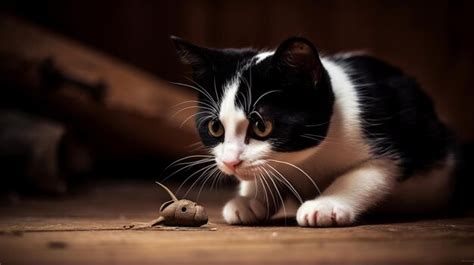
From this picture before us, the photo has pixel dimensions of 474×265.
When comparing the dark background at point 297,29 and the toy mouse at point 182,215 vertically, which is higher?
the dark background at point 297,29

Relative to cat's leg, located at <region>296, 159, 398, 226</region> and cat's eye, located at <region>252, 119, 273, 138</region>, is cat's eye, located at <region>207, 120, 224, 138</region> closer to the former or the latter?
cat's eye, located at <region>252, 119, 273, 138</region>

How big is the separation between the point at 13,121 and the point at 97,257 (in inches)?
70.7

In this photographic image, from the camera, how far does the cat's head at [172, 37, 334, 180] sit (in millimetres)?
1478

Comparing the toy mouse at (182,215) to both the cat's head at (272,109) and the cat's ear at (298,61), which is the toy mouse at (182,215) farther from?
the cat's ear at (298,61)

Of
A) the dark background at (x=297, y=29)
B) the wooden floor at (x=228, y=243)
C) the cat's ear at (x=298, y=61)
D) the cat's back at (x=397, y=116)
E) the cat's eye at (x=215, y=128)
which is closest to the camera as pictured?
the wooden floor at (x=228, y=243)

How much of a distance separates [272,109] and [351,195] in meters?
0.32

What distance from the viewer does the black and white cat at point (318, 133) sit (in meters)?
1.49

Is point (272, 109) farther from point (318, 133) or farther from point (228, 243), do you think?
point (228, 243)

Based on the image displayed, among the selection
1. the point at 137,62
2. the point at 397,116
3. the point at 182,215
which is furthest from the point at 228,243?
the point at 137,62

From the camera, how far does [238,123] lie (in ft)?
4.91

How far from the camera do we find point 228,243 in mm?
1245

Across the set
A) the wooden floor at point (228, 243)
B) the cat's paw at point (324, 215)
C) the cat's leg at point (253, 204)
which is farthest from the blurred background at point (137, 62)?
the cat's paw at point (324, 215)

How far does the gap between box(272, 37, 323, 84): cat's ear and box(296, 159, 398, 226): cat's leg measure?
0.99 feet

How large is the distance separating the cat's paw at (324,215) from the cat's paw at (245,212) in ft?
0.55
